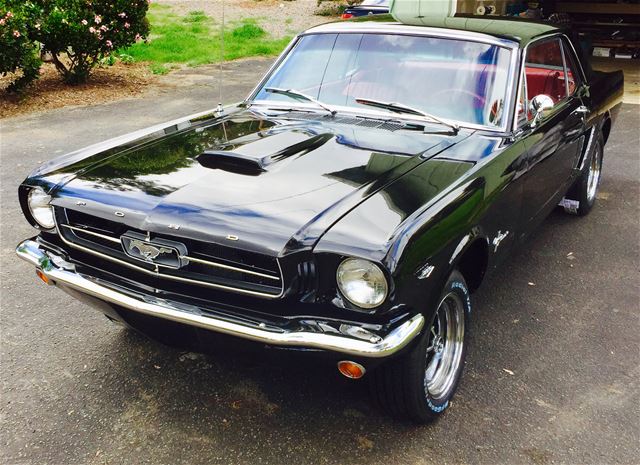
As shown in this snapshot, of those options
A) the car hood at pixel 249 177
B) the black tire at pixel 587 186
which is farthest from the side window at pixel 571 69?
the car hood at pixel 249 177

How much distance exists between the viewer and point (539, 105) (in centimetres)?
342

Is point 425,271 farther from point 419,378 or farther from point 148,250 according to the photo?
point 148,250

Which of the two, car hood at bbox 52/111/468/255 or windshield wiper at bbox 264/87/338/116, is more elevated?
windshield wiper at bbox 264/87/338/116

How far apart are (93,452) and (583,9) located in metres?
14.6

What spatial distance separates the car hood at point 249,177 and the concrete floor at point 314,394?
56 cm

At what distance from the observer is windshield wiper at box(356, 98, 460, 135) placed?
328cm

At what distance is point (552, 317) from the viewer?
3.69 meters

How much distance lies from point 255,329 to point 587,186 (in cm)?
386

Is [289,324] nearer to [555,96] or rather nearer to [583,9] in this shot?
[555,96]

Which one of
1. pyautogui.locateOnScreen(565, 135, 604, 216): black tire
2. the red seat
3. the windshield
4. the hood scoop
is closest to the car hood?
the hood scoop

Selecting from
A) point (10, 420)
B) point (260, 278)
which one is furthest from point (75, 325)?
point (260, 278)

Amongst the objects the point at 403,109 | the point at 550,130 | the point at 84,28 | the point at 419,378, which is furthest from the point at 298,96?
the point at 84,28

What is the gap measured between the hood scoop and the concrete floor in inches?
33.2

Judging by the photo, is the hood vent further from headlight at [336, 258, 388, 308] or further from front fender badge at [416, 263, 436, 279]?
headlight at [336, 258, 388, 308]
